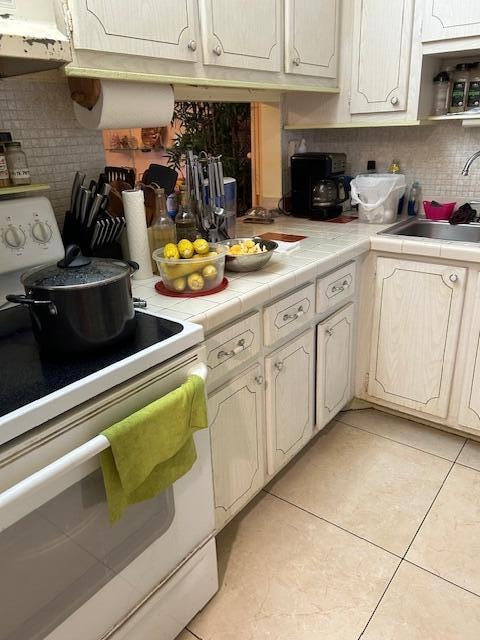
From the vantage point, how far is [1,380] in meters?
0.91

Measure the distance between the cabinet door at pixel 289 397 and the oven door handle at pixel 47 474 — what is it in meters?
0.79

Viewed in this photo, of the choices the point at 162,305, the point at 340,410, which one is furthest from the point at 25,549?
the point at 340,410

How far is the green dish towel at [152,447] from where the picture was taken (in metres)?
0.92

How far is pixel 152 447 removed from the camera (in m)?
0.97

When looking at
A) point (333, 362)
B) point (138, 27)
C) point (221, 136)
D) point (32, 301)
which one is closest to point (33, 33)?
point (138, 27)

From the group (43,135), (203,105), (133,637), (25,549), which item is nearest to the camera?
(25,549)

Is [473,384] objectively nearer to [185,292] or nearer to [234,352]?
[234,352]

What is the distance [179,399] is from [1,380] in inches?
13.9

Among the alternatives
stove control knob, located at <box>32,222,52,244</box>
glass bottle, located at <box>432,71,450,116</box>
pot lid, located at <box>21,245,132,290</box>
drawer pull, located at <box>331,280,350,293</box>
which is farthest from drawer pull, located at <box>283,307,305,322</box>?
glass bottle, located at <box>432,71,450,116</box>

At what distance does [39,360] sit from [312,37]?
5.68 ft

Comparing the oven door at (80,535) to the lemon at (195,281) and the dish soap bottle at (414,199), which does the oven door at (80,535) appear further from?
the dish soap bottle at (414,199)

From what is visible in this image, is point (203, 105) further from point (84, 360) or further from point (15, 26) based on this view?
point (84, 360)

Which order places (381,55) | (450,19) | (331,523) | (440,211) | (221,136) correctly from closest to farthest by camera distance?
(331,523) < (450,19) < (381,55) < (440,211) < (221,136)

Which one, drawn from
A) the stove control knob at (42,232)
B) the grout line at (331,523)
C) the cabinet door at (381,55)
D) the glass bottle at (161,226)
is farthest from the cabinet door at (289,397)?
the cabinet door at (381,55)
